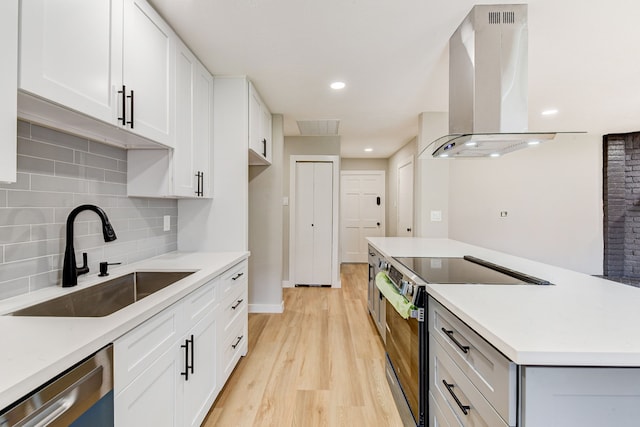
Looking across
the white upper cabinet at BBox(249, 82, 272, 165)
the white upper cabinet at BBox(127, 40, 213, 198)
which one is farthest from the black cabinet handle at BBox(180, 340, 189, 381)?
the white upper cabinet at BBox(249, 82, 272, 165)

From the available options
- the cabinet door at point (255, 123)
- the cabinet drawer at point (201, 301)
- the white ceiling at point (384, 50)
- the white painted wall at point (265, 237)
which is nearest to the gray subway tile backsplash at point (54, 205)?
the cabinet drawer at point (201, 301)

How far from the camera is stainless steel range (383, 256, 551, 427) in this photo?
1.43 metres

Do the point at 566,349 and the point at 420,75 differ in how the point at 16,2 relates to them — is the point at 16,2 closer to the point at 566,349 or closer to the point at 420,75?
the point at 566,349

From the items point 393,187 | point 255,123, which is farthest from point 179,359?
point 393,187

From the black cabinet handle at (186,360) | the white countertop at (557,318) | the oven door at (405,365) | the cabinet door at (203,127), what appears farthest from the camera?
the cabinet door at (203,127)

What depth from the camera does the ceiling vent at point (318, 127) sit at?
382 cm

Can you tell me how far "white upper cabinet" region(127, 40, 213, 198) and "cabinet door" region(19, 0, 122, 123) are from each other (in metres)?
0.56

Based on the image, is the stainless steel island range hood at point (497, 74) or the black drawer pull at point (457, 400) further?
the stainless steel island range hood at point (497, 74)

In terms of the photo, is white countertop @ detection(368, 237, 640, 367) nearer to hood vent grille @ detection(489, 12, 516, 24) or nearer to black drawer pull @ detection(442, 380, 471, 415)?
black drawer pull @ detection(442, 380, 471, 415)

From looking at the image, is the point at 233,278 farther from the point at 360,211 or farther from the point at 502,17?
the point at 360,211

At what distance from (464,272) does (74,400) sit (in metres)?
1.73

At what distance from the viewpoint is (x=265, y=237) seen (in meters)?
3.43

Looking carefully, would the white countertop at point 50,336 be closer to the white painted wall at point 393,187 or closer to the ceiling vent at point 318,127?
the ceiling vent at point 318,127

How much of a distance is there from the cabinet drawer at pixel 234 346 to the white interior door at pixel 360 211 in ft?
14.2
